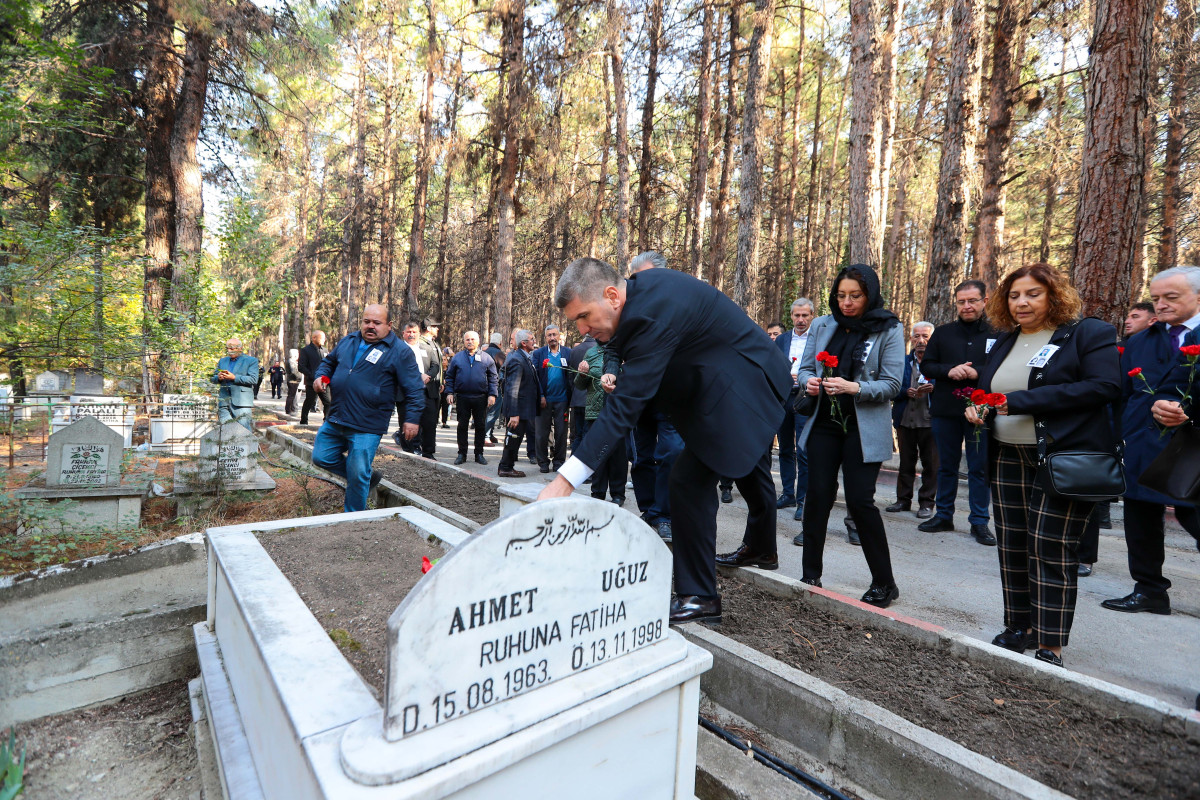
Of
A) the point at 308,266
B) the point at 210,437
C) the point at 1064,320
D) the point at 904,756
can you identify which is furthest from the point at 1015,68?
the point at 308,266

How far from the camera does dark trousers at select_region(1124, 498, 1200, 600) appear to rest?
145 inches

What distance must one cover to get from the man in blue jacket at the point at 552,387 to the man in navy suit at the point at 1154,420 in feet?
18.1

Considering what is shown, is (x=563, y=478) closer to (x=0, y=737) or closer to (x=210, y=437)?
(x=0, y=737)

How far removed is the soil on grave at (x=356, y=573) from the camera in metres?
2.34

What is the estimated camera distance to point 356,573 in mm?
3098

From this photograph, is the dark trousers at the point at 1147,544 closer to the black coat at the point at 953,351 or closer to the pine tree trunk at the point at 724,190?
the black coat at the point at 953,351

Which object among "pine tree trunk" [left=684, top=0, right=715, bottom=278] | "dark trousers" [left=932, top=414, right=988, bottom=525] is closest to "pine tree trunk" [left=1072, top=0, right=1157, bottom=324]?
"dark trousers" [left=932, top=414, right=988, bottom=525]

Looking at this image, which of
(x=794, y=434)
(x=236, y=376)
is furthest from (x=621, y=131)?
(x=794, y=434)

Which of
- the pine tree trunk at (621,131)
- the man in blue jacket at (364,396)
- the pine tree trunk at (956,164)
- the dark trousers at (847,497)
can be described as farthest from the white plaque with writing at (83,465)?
the pine tree trunk at (621,131)

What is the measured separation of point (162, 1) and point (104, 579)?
9.89 metres

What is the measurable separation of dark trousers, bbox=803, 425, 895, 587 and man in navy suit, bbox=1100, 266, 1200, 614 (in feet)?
4.72

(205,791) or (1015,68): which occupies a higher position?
(1015,68)

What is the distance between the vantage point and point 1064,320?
9.62 ft

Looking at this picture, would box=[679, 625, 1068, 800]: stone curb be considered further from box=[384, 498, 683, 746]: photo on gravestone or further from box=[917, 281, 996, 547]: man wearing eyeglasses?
box=[917, 281, 996, 547]: man wearing eyeglasses
